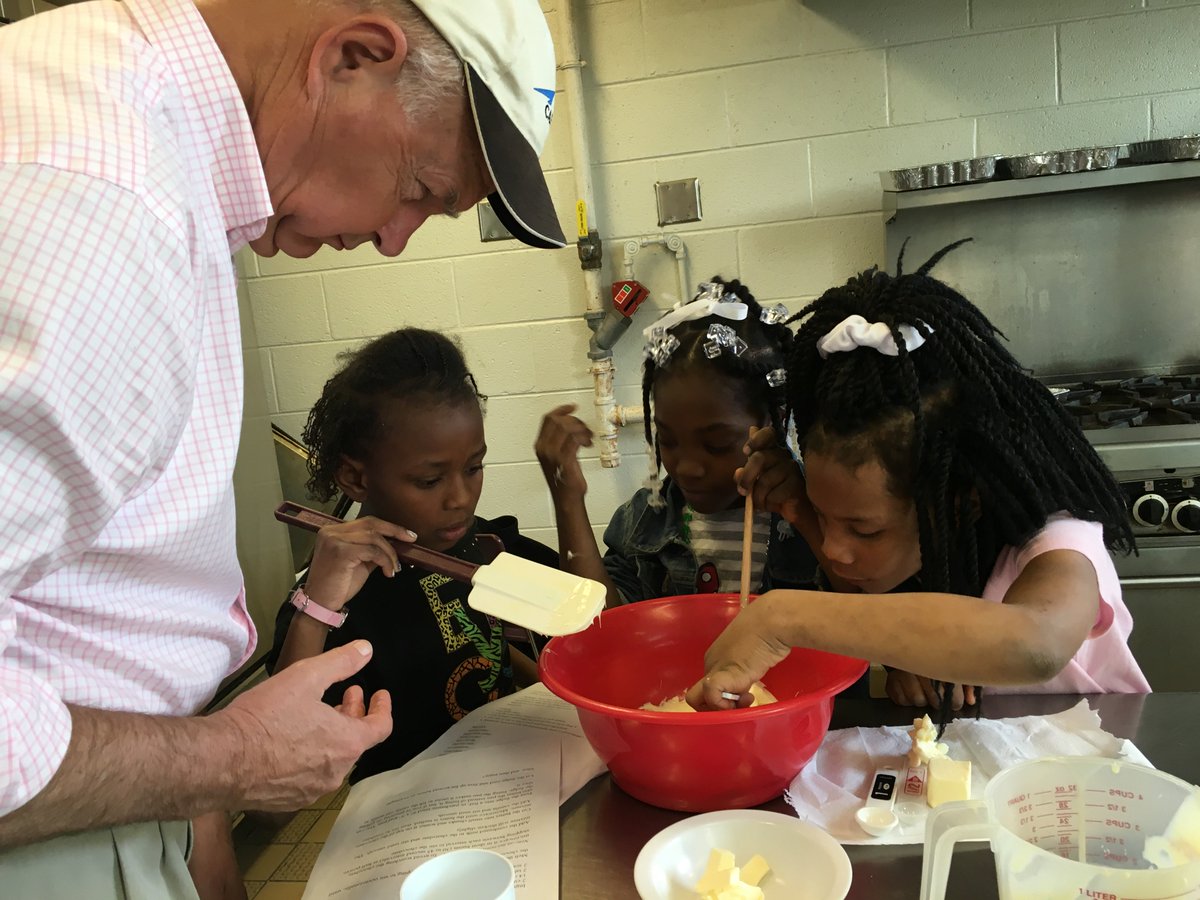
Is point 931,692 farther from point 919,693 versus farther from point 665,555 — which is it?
point 665,555

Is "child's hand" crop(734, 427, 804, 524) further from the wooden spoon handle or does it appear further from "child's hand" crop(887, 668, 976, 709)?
the wooden spoon handle

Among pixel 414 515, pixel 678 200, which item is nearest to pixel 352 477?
pixel 414 515

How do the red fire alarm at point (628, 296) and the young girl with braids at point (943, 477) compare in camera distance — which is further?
the red fire alarm at point (628, 296)

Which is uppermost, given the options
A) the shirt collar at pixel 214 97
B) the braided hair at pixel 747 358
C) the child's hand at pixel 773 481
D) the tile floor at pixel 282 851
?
the shirt collar at pixel 214 97

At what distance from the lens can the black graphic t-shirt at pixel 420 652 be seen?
140cm

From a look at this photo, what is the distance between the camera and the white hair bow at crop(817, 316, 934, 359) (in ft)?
3.58

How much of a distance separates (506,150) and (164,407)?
1.32ft

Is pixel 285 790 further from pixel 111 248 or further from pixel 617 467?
pixel 617 467

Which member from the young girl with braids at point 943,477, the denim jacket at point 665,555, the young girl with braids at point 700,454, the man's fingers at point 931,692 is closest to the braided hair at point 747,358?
the young girl with braids at point 700,454

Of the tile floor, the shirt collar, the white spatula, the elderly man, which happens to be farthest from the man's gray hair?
the tile floor

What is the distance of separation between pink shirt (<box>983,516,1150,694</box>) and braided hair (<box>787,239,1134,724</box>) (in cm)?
2

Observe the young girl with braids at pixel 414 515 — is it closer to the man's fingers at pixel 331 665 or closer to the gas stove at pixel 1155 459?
the man's fingers at pixel 331 665

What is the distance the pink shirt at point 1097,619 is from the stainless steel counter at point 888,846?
42mm

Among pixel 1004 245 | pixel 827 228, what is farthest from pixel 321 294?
pixel 1004 245
